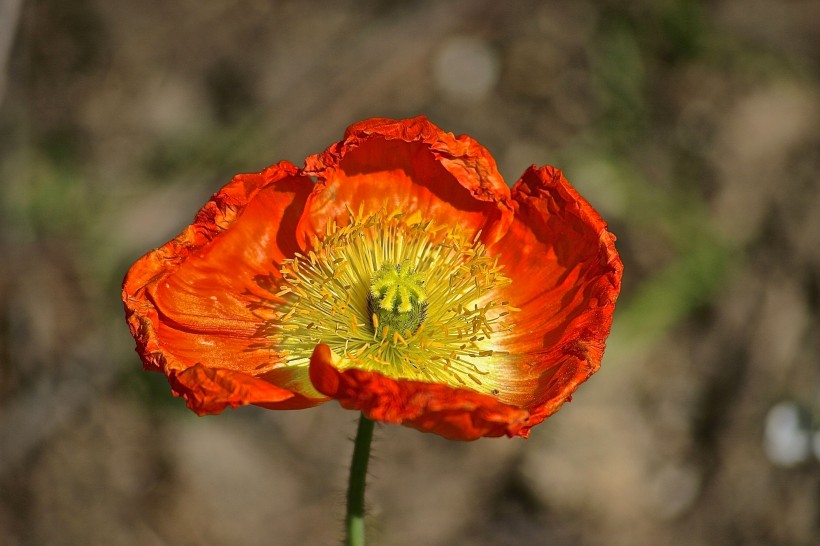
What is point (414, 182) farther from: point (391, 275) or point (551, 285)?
point (551, 285)

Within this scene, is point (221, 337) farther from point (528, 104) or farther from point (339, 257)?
point (528, 104)

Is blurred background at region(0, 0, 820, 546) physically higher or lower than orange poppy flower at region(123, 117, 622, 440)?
lower

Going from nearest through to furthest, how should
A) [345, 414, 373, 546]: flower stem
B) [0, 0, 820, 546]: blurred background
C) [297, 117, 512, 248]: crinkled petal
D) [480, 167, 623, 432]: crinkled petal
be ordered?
[345, 414, 373, 546]: flower stem
[480, 167, 623, 432]: crinkled petal
[297, 117, 512, 248]: crinkled petal
[0, 0, 820, 546]: blurred background

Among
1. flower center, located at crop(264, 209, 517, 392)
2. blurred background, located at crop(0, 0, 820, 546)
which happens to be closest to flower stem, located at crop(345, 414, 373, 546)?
flower center, located at crop(264, 209, 517, 392)

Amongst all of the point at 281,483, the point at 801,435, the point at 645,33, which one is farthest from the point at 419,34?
the point at 801,435

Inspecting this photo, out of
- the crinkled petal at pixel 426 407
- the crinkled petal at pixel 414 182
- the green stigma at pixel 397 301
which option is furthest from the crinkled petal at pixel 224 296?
the green stigma at pixel 397 301

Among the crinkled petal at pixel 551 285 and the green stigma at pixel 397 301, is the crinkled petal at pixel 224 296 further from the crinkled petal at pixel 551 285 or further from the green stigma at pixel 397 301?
the crinkled petal at pixel 551 285

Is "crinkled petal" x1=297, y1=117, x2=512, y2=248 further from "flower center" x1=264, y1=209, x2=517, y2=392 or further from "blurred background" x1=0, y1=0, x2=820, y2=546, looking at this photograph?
"blurred background" x1=0, y1=0, x2=820, y2=546
